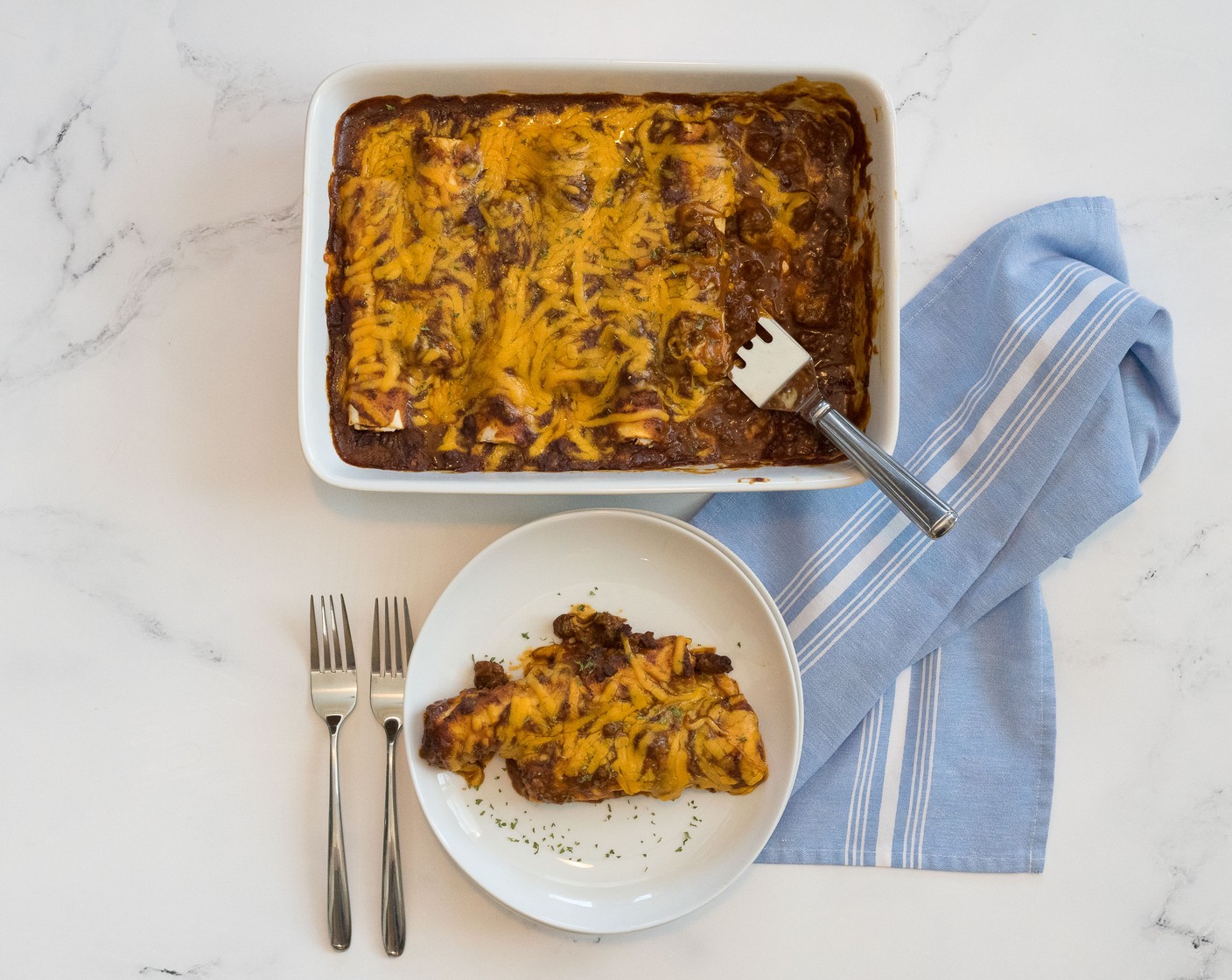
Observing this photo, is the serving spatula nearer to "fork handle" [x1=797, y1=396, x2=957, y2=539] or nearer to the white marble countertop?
"fork handle" [x1=797, y1=396, x2=957, y2=539]

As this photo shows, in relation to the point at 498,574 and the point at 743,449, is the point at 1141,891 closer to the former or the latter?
the point at 743,449

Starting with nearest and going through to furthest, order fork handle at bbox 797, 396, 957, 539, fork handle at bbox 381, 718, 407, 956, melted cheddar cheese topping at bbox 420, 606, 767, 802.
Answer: fork handle at bbox 797, 396, 957, 539 < melted cheddar cheese topping at bbox 420, 606, 767, 802 < fork handle at bbox 381, 718, 407, 956

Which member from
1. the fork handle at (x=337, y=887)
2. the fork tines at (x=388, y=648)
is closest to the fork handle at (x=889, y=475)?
the fork tines at (x=388, y=648)

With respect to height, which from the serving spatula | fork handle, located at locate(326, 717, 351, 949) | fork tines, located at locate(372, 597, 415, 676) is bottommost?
fork handle, located at locate(326, 717, 351, 949)

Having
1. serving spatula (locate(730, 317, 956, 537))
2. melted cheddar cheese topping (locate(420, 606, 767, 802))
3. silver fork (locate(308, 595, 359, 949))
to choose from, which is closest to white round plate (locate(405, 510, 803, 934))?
melted cheddar cheese topping (locate(420, 606, 767, 802))

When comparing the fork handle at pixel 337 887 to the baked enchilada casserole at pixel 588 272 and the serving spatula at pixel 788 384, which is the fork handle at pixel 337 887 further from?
the serving spatula at pixel 788 384

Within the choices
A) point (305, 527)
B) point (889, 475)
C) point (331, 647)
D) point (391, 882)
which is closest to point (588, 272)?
point (889, 475)
